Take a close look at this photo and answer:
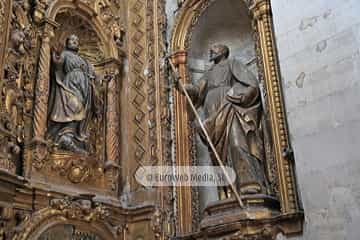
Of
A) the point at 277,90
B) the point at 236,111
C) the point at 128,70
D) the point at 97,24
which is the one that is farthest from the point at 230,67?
the point at 97,24

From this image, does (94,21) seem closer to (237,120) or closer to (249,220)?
(237,120)

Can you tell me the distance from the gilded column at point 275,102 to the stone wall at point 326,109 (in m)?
0.34

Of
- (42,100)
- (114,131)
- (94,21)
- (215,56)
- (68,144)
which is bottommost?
(68,144)

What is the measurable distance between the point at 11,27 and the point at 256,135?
2.59 meters

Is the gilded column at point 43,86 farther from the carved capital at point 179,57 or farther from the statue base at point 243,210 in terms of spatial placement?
the statue base at point 243,210

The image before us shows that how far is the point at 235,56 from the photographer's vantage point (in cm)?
A: 589

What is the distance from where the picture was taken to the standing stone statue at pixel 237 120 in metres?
4.67

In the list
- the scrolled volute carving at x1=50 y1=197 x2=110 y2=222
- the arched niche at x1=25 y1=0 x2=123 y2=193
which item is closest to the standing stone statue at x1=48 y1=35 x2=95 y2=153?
the arched niche at x1=25 y1=0 x2=123 y2=193

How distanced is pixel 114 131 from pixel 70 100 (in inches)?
26.1

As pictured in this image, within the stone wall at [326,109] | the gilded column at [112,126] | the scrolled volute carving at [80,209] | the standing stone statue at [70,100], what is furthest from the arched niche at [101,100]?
the stone wall at [326,109]

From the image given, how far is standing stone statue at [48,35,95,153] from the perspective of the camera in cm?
502

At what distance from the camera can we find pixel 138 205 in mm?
5227

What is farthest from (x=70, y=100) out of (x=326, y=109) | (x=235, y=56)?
(x=326, y=109)

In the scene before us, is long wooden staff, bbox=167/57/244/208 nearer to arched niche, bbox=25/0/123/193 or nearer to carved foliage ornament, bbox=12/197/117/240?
arched niche, bbox=25/0/123/193
